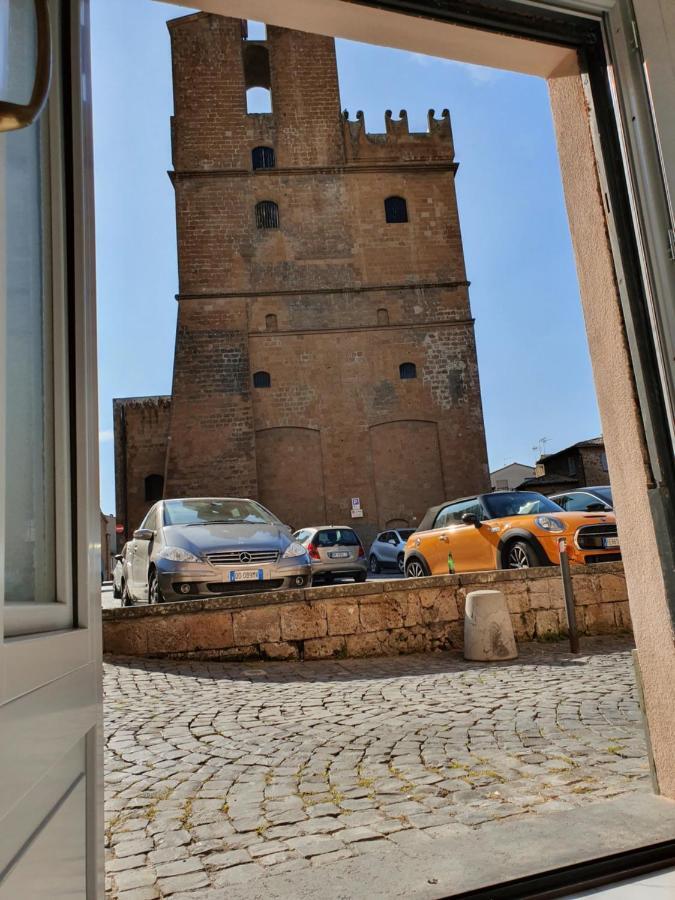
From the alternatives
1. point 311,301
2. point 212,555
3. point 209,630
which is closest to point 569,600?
point 209,630

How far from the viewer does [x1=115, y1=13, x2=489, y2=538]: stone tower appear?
23141 mm

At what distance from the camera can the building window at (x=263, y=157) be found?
82.4ft

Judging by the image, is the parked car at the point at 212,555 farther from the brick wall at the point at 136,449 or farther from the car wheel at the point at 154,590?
the brick wall at the point at 136,449

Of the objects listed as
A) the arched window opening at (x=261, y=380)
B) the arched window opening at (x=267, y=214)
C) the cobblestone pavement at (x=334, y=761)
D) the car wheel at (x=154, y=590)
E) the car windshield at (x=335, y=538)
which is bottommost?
the cobblestone pavement at (x=334, y=761)

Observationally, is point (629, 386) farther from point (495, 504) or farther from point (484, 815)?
point (495, 504)

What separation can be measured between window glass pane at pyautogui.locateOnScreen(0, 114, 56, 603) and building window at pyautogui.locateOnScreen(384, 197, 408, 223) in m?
25.7

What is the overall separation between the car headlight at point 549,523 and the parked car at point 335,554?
19.8 ft

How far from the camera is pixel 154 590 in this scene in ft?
22.2

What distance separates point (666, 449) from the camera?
2.09 meters

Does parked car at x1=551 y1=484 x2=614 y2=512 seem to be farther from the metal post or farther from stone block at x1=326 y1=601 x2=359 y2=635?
stone block at x1=326 y1=601 x2=359 y2=635

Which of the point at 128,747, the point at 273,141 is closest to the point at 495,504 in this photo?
the point at 128,747

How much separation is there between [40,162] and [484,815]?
7.92 ft

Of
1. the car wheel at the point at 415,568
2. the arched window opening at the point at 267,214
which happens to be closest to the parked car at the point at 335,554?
the car wheel at the point at 415,568

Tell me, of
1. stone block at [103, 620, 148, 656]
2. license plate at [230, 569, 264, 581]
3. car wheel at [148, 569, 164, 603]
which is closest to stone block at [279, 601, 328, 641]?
license plate at [230, 569, 264, 581]
